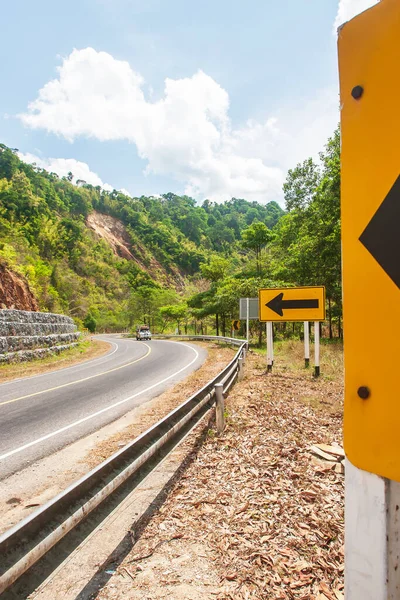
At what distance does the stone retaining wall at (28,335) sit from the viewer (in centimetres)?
1625

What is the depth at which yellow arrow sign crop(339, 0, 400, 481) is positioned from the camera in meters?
0.92

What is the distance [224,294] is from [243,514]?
27237mm

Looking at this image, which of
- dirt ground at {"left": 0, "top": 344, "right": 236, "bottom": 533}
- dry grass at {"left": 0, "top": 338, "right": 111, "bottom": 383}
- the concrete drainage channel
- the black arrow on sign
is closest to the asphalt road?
dirt ground at {"left": 0, "top": 344, "right": 236, "bottom": 533}

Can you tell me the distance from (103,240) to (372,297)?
345ft

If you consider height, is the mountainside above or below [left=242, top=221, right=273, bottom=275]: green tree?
above

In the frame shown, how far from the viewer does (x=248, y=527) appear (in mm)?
3264

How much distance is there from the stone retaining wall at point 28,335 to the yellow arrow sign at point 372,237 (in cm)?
1744

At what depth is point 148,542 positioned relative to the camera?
3137 mm

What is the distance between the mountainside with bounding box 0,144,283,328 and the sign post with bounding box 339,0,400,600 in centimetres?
3235

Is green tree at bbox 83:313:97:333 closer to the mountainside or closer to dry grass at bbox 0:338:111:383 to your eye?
the mountainside

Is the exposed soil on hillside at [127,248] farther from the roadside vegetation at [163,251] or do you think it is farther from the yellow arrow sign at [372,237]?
the yellow arrow sign at [372,237]

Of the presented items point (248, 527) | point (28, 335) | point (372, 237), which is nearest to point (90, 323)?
point (28, 335)

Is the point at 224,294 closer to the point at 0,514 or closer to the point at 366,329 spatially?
the point at 0,514

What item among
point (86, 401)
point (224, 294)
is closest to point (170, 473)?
point (86, 401)
